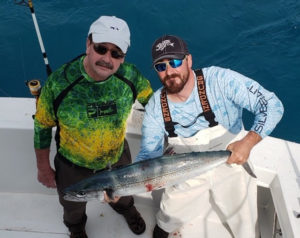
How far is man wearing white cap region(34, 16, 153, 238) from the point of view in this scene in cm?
221

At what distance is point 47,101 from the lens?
2.31 m

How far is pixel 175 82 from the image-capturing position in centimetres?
239

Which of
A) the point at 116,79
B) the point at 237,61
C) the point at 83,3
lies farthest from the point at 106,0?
the point at 116,79

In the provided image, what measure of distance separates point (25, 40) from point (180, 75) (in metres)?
5.43

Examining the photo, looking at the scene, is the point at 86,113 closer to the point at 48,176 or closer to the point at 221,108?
the point at 48,176

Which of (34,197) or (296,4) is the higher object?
(296,4)

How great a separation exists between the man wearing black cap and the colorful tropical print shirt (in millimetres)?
264

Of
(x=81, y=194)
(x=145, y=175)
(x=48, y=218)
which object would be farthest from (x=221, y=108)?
(x=48, y=218)

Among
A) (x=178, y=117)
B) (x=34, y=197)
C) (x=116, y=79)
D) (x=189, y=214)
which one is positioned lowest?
(x=34, y=197)

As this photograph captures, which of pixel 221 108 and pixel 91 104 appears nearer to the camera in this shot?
pixel 91 104

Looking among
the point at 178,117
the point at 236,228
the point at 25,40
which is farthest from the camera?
the point at 25,40

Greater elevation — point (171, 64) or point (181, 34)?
point (171, 64)

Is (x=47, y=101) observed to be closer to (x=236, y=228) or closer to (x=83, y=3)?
(x=236, y=228)

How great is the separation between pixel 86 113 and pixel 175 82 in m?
0.69
